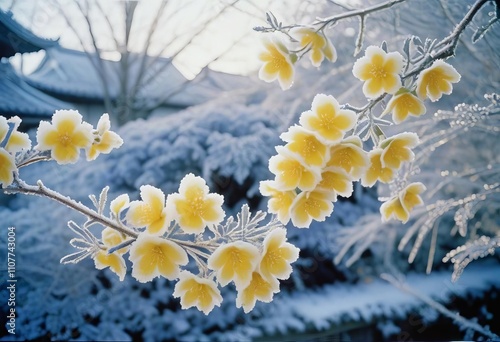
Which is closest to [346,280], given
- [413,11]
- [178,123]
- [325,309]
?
[325,309]

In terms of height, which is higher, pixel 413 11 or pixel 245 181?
pixel 413 11

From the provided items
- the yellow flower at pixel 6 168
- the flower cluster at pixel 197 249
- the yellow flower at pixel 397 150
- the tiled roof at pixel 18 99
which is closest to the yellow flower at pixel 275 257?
the flower cluster at pixel 197 249

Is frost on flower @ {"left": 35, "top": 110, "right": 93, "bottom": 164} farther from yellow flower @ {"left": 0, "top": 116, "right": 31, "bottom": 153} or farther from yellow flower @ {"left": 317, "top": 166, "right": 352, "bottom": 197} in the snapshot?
yellow flower @ {"left": 317, "top": 166, "right": 352, "bottom": 197}

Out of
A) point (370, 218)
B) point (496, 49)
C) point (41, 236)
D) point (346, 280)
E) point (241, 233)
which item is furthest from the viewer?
point (346, 280)

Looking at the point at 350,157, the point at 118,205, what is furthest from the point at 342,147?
the point at 118,205

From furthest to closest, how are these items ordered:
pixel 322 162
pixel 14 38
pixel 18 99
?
pixel 18 99, pixel 14 38, pixel 322 162

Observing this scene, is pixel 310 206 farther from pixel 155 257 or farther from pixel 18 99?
pixel 18 99

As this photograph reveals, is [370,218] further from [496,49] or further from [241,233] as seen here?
[241,233]
